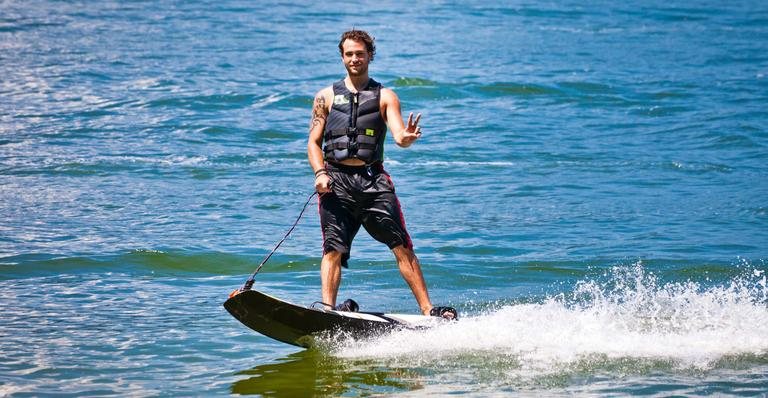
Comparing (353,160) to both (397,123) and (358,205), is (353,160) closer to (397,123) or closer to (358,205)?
(358,205)

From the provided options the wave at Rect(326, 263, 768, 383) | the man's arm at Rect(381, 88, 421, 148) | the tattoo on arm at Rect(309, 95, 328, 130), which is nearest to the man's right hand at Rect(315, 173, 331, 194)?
the tattoo on arm at Rect(309, 95, 328, 130)

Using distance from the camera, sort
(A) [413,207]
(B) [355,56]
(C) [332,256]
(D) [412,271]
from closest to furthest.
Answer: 1. (B) [355,56]
2. (C) [332,256]
3. (D) [412,271]
4. (A) [413,207]

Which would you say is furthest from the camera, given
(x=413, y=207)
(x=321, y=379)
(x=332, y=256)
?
(x=413, y=207)

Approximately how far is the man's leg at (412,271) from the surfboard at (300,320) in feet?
Result: 0.52

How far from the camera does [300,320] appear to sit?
322 inches

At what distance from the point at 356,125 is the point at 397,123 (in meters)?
0.30

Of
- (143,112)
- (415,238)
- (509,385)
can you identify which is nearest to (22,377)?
(509,385)

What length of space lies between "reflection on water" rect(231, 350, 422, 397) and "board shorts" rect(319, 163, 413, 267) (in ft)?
2.64

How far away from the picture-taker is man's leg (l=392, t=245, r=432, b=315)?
28.0 ft

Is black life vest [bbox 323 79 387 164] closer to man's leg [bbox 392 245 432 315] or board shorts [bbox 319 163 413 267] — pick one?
board shorts [bbox 319 163 413 267]

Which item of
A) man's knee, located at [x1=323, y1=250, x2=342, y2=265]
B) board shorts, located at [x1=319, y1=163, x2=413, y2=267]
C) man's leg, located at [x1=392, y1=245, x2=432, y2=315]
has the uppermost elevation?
board shorts, located at [x1=319, y1=163, x2=413, y2=267]

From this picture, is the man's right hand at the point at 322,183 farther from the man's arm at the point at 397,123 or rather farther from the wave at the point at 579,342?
the wave at the point at 579,342

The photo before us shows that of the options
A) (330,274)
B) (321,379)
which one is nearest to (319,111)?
(330,274)

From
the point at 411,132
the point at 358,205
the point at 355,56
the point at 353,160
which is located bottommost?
the point at 358,205
